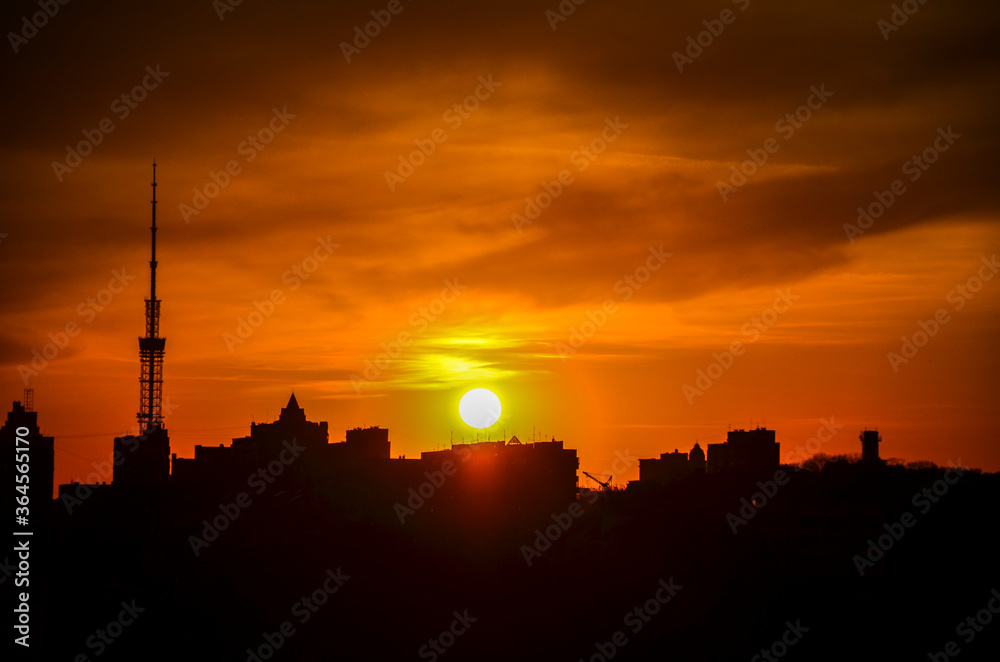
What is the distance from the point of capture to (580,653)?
2341 inches

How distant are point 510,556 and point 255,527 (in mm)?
16899

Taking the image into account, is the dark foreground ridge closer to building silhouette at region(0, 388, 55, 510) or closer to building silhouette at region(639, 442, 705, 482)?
building silhouette at region(0, 388, 55, 510)

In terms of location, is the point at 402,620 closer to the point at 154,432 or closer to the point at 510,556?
the point at 510,556

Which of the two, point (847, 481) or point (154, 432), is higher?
point (154, 432)

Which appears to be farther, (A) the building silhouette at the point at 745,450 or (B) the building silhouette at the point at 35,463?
(A) the building silhouette at the point at 745,450

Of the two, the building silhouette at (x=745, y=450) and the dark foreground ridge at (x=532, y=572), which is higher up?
the building silhouette at (x=745, y=450)

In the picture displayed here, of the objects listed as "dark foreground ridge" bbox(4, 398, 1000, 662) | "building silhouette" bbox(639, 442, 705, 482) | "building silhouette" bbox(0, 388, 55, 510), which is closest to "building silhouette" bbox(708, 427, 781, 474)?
"building silhouette" bbox(639, 442, 705, 482)

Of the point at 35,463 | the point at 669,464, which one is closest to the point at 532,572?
the point at 35,463

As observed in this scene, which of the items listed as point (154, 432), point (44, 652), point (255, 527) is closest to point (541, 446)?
point (154, 432)

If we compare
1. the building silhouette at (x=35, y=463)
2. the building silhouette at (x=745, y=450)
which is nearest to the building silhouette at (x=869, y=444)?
the building silhouette at (x=745, y=450)

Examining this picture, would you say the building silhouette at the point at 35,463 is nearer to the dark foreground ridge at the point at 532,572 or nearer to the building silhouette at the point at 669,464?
the dark foreground ridge at the point at 532,572

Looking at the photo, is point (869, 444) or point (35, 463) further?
point (869, 444)

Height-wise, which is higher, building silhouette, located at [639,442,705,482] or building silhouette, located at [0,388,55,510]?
building silhouette, located at [639,442,705,482]

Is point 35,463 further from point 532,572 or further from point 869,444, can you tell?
point 869,444
